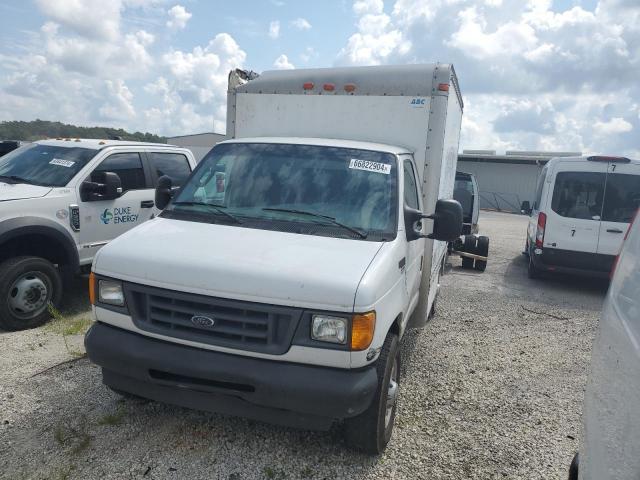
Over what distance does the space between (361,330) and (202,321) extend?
925 mm

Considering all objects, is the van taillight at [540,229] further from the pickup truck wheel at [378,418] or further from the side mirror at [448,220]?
the pickup truck wheel at [378,418]

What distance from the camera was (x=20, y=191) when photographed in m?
5.64

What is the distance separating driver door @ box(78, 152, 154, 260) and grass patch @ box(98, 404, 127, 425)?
2.83 metres

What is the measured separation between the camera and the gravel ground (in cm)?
325

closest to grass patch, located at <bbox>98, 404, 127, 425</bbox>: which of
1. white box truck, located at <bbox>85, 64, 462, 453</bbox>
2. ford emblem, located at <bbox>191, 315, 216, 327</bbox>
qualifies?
white box truck, located at <bbox>85, 64, 462, 453</bbox>

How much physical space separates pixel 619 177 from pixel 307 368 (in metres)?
8.09

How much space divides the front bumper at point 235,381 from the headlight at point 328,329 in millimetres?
183

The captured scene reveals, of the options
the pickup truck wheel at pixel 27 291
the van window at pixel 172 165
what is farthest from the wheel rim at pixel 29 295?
the van window at pixel 172 165

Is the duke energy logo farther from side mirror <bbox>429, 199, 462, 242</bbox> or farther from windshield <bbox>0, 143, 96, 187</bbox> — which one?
side mirror <bbox>429, 199, 462, 242</bbox>

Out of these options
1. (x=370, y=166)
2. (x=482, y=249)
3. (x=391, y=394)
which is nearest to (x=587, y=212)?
(x=482, y=249)

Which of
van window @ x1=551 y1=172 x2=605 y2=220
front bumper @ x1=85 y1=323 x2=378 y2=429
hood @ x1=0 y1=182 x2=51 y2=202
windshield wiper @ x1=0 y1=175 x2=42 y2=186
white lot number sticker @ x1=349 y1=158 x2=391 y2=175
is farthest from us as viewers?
van window @ x1=551 y1=172 x2=605 y2=220

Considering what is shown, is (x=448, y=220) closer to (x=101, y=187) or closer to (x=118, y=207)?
(x=101, y=187)

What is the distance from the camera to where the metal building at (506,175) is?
36.2 metres

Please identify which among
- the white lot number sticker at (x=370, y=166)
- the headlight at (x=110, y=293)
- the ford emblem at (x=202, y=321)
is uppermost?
the white lot number sticker at (x=370, y=166)
